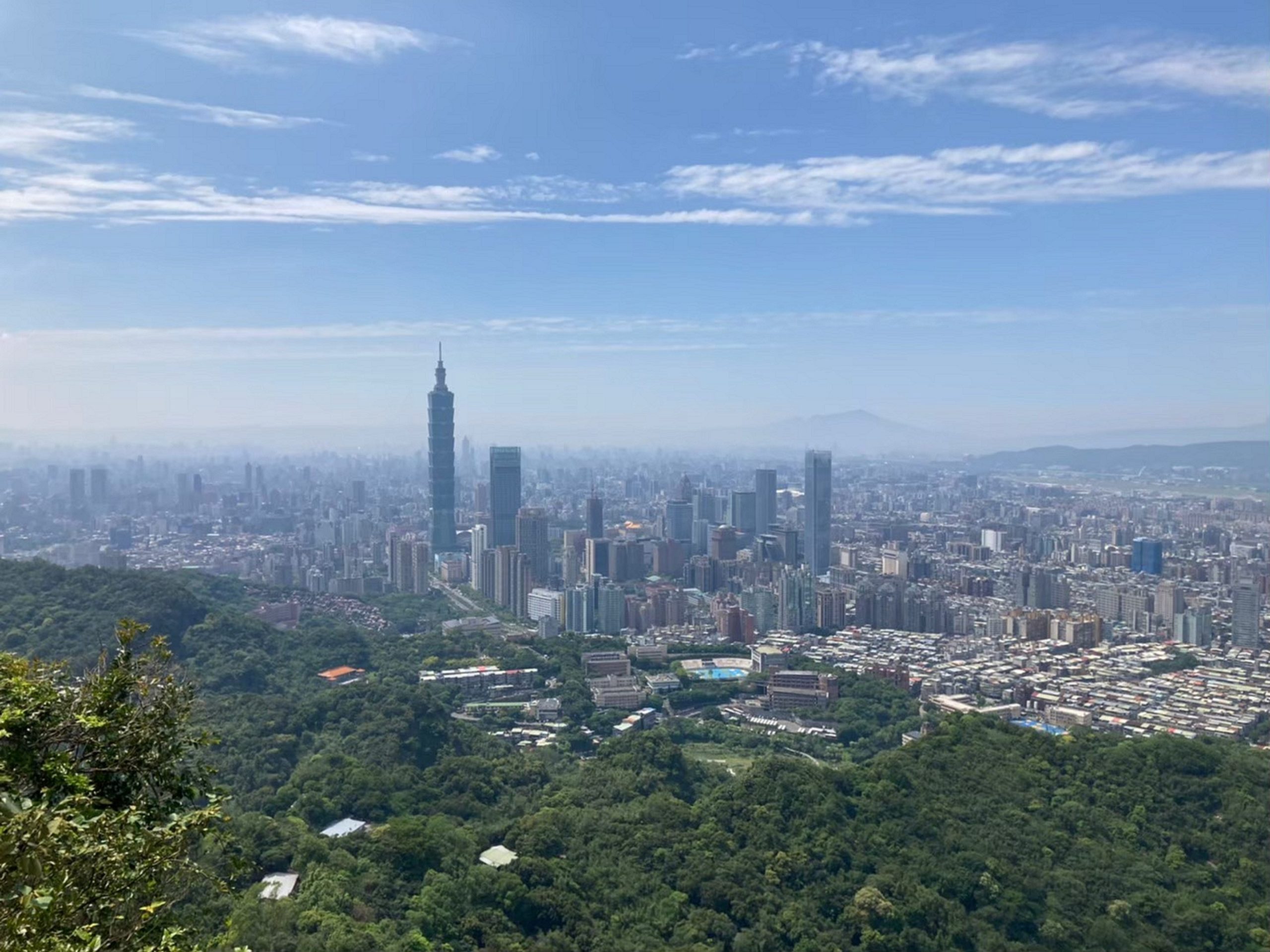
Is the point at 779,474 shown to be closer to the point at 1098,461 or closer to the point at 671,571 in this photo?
the point at 1098,461

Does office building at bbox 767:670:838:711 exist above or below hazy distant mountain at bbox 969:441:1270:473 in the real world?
below

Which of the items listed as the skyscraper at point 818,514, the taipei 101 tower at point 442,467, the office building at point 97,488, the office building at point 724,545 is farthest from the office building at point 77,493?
the skyscraper at point 818,514

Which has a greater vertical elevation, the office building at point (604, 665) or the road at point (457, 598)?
the office building at point (604, 665)

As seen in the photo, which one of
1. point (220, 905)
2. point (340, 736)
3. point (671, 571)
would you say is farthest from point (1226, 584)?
point (220, 905)

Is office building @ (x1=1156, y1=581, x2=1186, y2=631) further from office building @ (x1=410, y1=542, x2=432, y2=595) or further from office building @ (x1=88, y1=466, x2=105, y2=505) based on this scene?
office building @ (x1=88, y1=466, x2=105, y2=505)

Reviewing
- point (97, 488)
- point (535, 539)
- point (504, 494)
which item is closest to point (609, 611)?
point (535, 539)

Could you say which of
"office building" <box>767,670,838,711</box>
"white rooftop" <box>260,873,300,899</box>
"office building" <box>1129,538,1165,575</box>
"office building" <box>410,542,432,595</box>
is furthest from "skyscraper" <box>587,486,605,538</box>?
"white rooftop" <box>260,873,300,899</box>

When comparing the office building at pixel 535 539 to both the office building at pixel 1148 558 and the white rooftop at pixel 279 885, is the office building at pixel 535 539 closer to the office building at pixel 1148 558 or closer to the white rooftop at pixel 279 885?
the office building at pixel 1148 558
